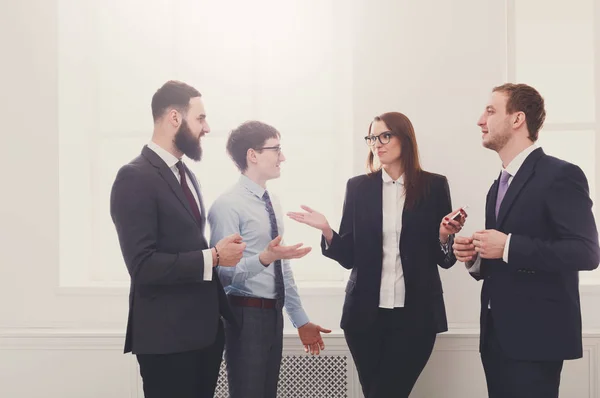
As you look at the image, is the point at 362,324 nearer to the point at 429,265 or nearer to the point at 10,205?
the point at 429,265

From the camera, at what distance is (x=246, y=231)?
7.89 ft

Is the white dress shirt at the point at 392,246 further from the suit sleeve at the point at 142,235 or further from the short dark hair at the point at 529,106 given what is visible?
the suit sleeve at the point at 142,235

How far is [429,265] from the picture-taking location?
248 centimetres

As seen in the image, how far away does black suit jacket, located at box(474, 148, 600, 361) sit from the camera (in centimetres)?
201

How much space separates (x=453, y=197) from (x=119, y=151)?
2164 millimetres

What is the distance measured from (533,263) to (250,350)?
117 centimetres

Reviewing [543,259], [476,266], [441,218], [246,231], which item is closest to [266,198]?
[246,231]

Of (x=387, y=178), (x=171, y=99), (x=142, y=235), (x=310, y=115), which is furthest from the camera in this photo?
(x=310, y=115)

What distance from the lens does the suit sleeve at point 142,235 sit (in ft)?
6.55

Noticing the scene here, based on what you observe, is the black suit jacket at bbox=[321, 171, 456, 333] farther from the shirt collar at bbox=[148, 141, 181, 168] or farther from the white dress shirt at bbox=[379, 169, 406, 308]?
the shirt collar at bbox=[148, 141, 181, 168]

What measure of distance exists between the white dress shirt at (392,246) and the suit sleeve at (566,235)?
1.87 feet

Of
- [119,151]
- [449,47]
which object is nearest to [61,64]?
[119,151]

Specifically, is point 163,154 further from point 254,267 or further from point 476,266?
point 476,266

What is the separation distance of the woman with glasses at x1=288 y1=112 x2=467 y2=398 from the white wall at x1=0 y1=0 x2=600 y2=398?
25.5 inches
